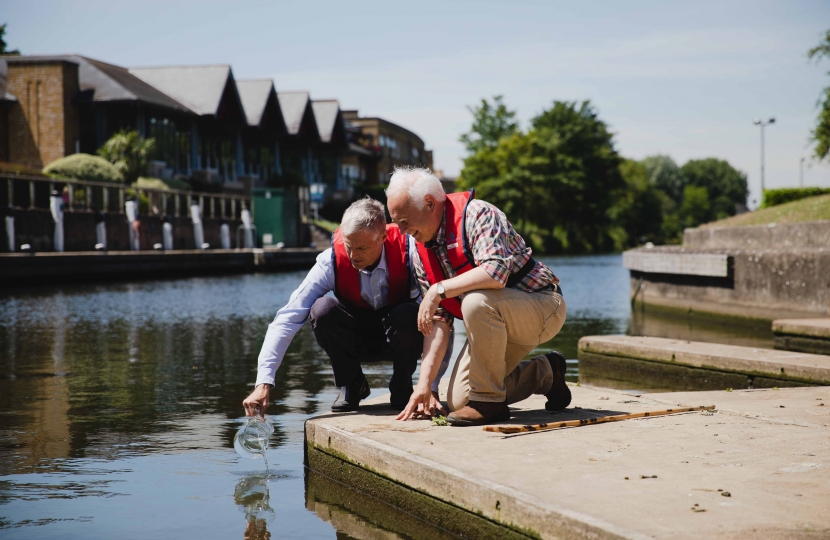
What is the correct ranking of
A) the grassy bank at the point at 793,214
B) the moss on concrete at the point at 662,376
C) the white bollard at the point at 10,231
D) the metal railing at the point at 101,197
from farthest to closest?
the metal railing at the point at 101,197 → the white bollard at the point at 10,231 → the grassy bank at the point at 793,214 → the moss on concrete at the point at 662,376

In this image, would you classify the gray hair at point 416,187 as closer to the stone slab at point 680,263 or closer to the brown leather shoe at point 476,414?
the brown leather shoe at point 476,414

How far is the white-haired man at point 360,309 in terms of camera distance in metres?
4.71

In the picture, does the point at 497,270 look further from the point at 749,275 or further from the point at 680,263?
the point at 680,263

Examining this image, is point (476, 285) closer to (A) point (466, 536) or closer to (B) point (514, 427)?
(B) point (514, 427)

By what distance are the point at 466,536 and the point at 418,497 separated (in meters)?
0.35

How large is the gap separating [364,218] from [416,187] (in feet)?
1.19

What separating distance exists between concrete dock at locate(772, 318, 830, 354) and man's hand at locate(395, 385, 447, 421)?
6895mm

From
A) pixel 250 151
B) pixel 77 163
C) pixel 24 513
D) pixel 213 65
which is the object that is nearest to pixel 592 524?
pixel 24 513

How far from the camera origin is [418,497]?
3916mm

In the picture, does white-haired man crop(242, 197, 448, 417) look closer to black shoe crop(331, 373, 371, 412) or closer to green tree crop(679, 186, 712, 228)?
black shoe crop(331, 373, 371, 412)

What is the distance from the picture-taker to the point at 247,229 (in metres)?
43.9

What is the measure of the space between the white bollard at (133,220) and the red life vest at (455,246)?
2981 centimetres

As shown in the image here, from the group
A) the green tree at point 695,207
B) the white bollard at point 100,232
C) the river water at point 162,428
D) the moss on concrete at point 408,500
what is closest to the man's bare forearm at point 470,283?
the moss on concrete at point 408,500

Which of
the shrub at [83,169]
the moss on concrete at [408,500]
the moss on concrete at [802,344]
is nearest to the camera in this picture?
the moss on concrete at [408,500]
